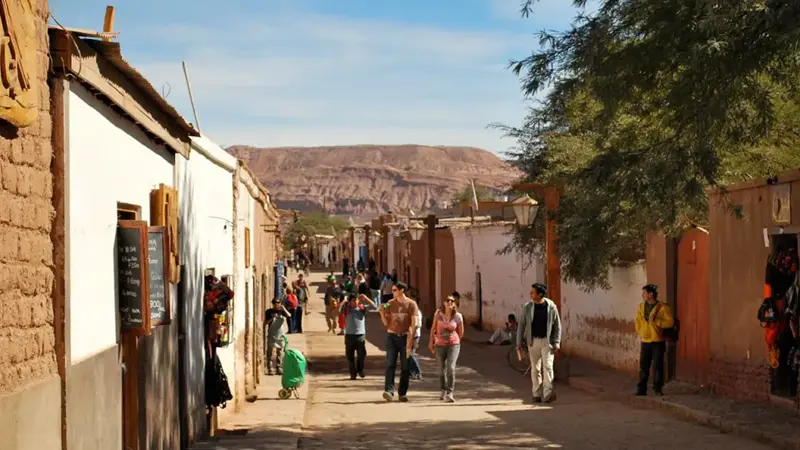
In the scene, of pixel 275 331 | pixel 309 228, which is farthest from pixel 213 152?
pixel 309 228

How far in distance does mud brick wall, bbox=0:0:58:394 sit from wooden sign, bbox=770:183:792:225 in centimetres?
990

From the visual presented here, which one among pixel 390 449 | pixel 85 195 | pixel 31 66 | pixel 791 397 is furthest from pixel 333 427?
pixel 31 66

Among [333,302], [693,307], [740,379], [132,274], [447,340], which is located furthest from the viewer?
[333,302]

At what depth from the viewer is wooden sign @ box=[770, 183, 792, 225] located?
14.8 meters

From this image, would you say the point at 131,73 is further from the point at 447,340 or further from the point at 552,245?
the point at 552,245

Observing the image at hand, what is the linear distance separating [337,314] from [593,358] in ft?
44.1

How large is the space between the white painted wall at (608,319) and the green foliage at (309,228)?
66838 mm

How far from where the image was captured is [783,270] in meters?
14.8

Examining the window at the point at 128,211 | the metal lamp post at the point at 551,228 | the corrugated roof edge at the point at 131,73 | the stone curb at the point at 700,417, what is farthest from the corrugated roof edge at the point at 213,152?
the stone curb at the point at 700,417

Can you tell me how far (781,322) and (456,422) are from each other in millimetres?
4052

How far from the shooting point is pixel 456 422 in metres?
15.5

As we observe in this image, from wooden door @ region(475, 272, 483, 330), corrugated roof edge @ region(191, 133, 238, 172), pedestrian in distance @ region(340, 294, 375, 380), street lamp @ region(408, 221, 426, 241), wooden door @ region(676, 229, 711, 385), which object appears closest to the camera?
corrugated roof edge @ region(191, 133, 238, 172)

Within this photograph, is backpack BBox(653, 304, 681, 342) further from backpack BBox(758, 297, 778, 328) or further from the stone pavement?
backpack BBox(758, 297, 778, 328)

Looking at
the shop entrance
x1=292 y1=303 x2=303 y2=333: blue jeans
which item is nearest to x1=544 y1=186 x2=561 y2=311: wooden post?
the shop entrance
